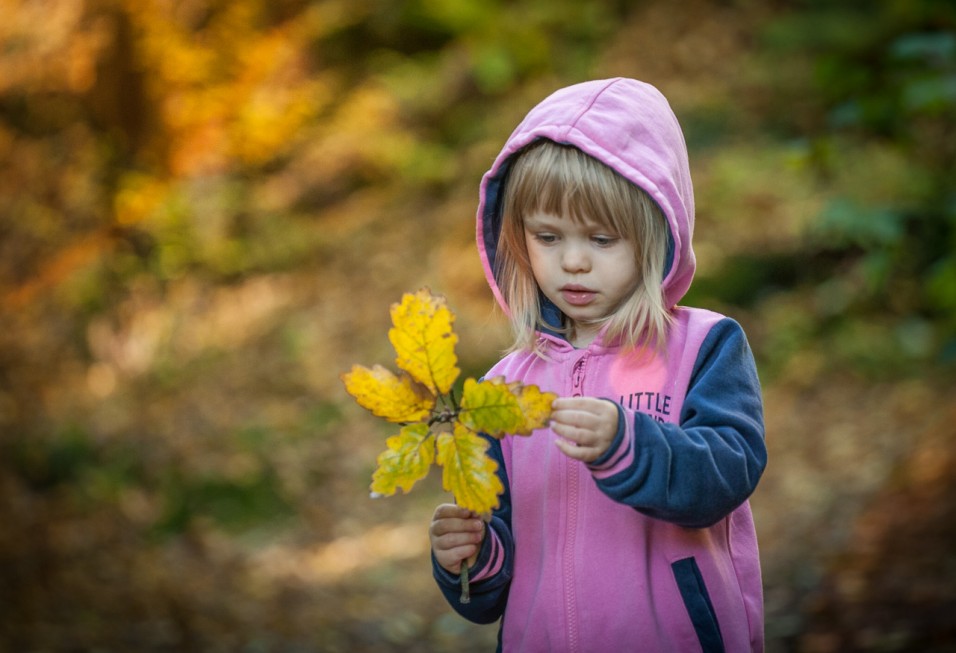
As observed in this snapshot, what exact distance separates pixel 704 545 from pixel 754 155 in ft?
20.8

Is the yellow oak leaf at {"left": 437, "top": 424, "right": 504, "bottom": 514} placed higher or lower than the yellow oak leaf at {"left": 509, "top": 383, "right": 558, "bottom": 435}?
lower

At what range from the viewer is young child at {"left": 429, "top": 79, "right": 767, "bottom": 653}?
5.12ft

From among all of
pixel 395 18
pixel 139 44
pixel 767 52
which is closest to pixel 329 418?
pixel 139 44

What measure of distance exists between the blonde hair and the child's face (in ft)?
0.05

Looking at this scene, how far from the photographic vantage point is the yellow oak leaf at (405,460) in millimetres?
1408

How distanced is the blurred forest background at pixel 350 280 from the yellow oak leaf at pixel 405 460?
110 inches

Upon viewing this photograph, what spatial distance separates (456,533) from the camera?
1565mm

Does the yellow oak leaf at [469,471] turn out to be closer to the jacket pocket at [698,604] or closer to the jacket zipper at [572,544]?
the jacket zipper at [572,544]

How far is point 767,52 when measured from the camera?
8.43m

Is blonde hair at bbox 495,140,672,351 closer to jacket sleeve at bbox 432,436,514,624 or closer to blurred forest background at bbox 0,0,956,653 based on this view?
jacket sleeve at bbox 432,436,514,624

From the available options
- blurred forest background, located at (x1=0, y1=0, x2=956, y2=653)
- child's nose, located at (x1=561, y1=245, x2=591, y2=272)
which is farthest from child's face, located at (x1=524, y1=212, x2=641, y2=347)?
blurred forest background, located at (x1=0, y1=0, x2=956, y2=653)

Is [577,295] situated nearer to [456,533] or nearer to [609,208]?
[609,208]

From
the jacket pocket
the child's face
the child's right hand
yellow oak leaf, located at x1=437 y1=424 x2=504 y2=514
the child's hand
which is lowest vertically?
the jacket pocket

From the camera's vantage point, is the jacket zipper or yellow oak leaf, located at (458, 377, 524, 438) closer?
yellow oak leaf, located at (458, 377, 524, 438)
